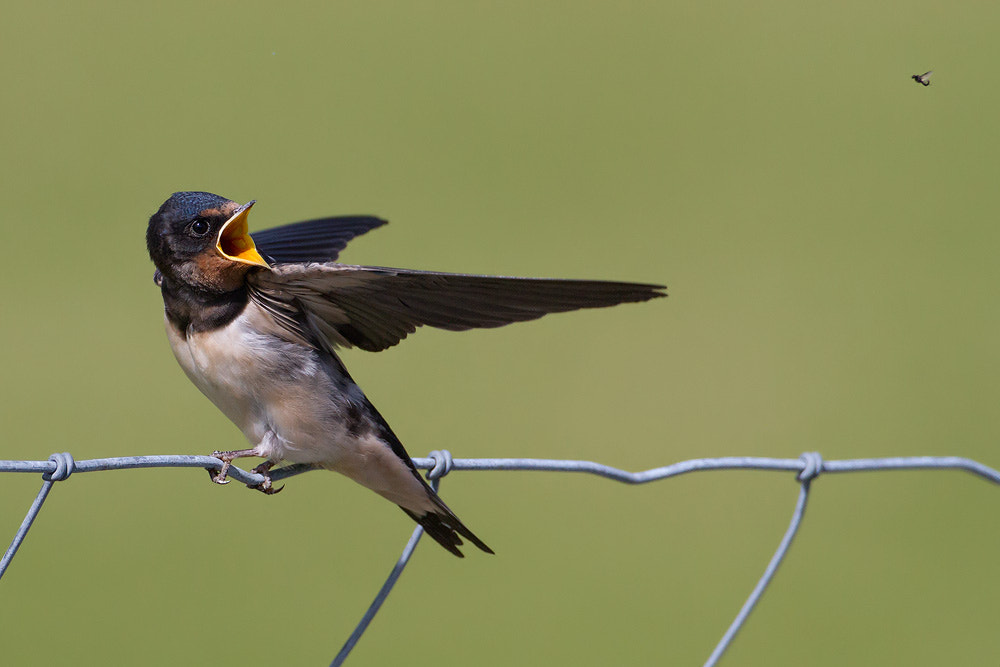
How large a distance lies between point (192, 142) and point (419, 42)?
110 inches

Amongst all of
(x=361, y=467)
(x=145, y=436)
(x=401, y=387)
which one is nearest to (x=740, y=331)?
(x=401, y=387)

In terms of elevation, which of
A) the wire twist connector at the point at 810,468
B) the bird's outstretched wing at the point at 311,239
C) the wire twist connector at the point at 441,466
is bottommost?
the wire twist connector at the point at 441,466

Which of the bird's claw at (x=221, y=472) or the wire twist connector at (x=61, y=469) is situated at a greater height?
the bird's claw at (x=221, y=472)

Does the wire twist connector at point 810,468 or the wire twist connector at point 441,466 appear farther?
the wire twist connector at point 810,468

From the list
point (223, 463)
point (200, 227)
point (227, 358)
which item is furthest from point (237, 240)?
point (223, 463)

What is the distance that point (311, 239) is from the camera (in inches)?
110

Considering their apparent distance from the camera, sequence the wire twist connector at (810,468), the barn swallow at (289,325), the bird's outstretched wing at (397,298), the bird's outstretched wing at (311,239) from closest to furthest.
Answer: the bird's outstretched wing at (397,298) → the barn swallow at (289,325) → the wire twist connector at (810,468) → the bird's outstretched wing at (311,239)

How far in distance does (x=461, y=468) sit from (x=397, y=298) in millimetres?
277

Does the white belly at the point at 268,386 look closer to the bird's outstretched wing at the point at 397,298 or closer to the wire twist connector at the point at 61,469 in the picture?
the bird's outstretched wing at the point at 397,298

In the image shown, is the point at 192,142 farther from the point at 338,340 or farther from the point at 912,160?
the point at 338,340

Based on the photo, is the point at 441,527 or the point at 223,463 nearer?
the point at 223,463

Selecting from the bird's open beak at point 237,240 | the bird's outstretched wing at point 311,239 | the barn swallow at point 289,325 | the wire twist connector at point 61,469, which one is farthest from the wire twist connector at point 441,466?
the bird's outstretched wing at point 311,239

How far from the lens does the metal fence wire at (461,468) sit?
4.96ft

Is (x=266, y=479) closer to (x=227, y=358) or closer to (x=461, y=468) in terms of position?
(x=227, y=358)
